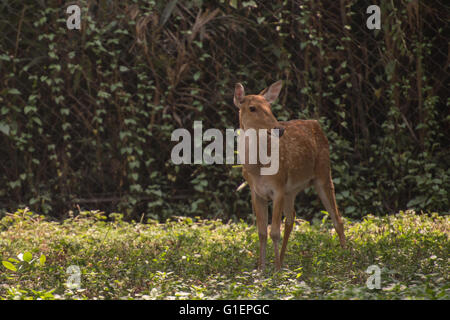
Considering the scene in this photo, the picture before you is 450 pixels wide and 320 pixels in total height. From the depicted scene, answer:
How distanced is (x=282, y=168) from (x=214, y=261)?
2.79ft

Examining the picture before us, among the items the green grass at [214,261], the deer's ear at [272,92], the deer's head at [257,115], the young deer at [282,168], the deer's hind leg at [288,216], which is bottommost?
the green grass at [214,261]

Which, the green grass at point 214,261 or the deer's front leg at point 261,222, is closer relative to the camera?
the green grass at point 214,261

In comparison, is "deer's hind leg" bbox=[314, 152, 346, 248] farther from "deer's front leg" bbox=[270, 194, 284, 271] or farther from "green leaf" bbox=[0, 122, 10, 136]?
"green leaf" bbox=[0, 122, 10, 136]

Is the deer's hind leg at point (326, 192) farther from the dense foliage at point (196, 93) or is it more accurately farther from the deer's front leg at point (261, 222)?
the dense foliage at point (196, 93)

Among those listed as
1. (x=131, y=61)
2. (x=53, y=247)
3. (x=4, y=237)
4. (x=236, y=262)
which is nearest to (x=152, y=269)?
(x=236, y=262)

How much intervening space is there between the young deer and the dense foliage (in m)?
2.17

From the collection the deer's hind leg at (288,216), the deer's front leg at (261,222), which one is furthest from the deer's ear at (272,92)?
the deer's hind leg at (288,216)

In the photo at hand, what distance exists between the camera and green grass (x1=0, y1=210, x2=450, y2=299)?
4.01 m

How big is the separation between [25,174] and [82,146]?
0.71 meters

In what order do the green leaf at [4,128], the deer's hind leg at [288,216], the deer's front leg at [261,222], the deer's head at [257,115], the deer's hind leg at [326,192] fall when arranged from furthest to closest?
the green leaf at [4,128] → the deer's hind leg at [326,192] → the deer's hind leg at [288,216] → the deer's front leg at [261,222] → the deer's head at [257,115]

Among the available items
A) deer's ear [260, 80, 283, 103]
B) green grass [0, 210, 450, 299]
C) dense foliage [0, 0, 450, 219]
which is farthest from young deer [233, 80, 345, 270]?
dense foliage [0, 0, 450, 219]

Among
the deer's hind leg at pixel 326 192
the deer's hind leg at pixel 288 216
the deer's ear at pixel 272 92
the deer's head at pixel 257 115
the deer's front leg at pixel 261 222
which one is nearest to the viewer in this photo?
the deer's head at pixel 257 115

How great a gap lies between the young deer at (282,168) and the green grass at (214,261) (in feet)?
0.91

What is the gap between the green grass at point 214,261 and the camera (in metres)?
4.01
